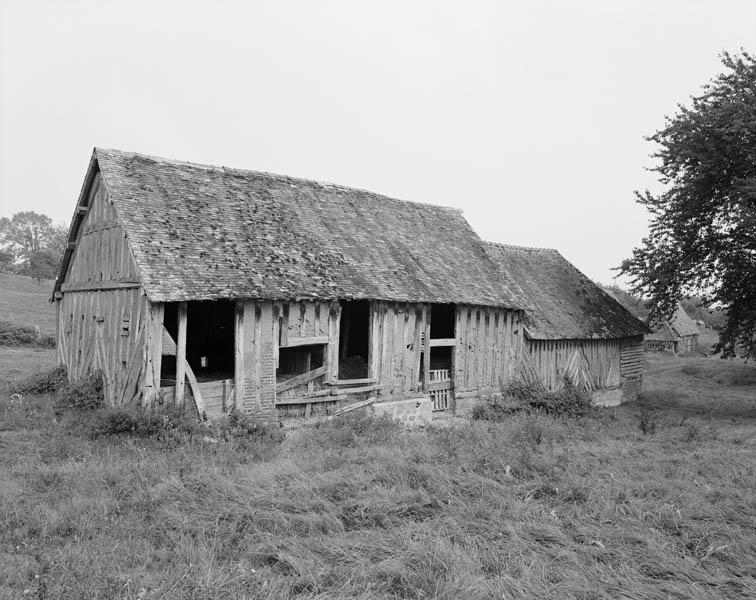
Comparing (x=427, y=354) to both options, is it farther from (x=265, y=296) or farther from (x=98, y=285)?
(x=98, y=285)

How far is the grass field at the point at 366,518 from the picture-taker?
229 inches

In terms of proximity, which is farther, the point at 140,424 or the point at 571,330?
the point at 571,330

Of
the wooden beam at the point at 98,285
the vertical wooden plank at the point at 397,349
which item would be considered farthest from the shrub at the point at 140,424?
the vertical wooden plank at the point at 397,349

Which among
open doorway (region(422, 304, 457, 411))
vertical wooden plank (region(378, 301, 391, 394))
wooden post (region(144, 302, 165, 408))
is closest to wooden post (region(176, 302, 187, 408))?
wooden post (region(144, 302, 165, 408))

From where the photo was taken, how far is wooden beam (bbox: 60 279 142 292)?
13.2 meters

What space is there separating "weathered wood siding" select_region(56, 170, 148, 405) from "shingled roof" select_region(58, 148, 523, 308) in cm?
84

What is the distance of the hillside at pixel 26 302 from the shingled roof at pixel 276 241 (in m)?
21.8

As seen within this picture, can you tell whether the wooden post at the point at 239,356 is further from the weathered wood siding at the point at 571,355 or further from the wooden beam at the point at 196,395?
the weathered wood siding at the point at 571,355

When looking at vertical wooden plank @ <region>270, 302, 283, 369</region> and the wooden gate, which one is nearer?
vertical wooden plank @ <region>270, 302, 283, 369</region>

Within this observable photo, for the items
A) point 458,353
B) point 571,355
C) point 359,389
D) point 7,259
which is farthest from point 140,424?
point 7,259

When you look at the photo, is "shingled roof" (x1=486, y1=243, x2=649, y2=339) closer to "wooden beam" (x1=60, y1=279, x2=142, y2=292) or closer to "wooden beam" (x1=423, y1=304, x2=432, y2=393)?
"wooden beam" (x1=423, y1=304, x2=432, y2=393)

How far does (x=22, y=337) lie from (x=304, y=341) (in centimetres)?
2267

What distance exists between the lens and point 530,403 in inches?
729

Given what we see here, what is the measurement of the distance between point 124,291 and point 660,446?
12324 mm
